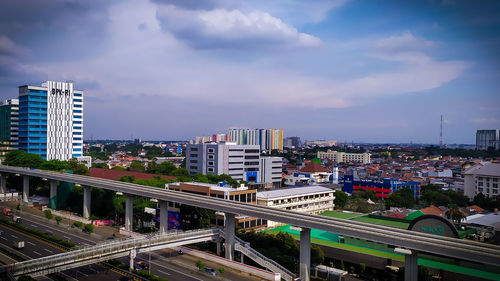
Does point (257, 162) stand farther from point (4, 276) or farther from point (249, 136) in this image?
point (249, 136)

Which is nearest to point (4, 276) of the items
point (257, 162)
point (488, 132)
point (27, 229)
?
point (27, 229)

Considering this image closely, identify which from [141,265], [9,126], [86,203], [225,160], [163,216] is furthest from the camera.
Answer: [9,126]

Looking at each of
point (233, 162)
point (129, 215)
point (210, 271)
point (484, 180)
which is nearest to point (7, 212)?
point (129, 215)

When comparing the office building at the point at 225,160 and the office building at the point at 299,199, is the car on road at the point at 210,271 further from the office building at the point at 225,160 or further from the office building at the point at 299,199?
the office building at the point at 225,160

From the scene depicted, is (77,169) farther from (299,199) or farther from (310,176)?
(310,176)

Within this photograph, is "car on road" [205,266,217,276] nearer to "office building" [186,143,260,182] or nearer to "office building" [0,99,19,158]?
"office building" [186,143,260,182]

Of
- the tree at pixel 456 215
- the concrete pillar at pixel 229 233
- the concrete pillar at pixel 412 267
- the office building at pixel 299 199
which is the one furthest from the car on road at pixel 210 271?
the tree at pixel 456 215

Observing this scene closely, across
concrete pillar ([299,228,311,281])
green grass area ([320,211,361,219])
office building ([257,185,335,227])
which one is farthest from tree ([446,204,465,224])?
concrete pillar ([299,228,311,281])
